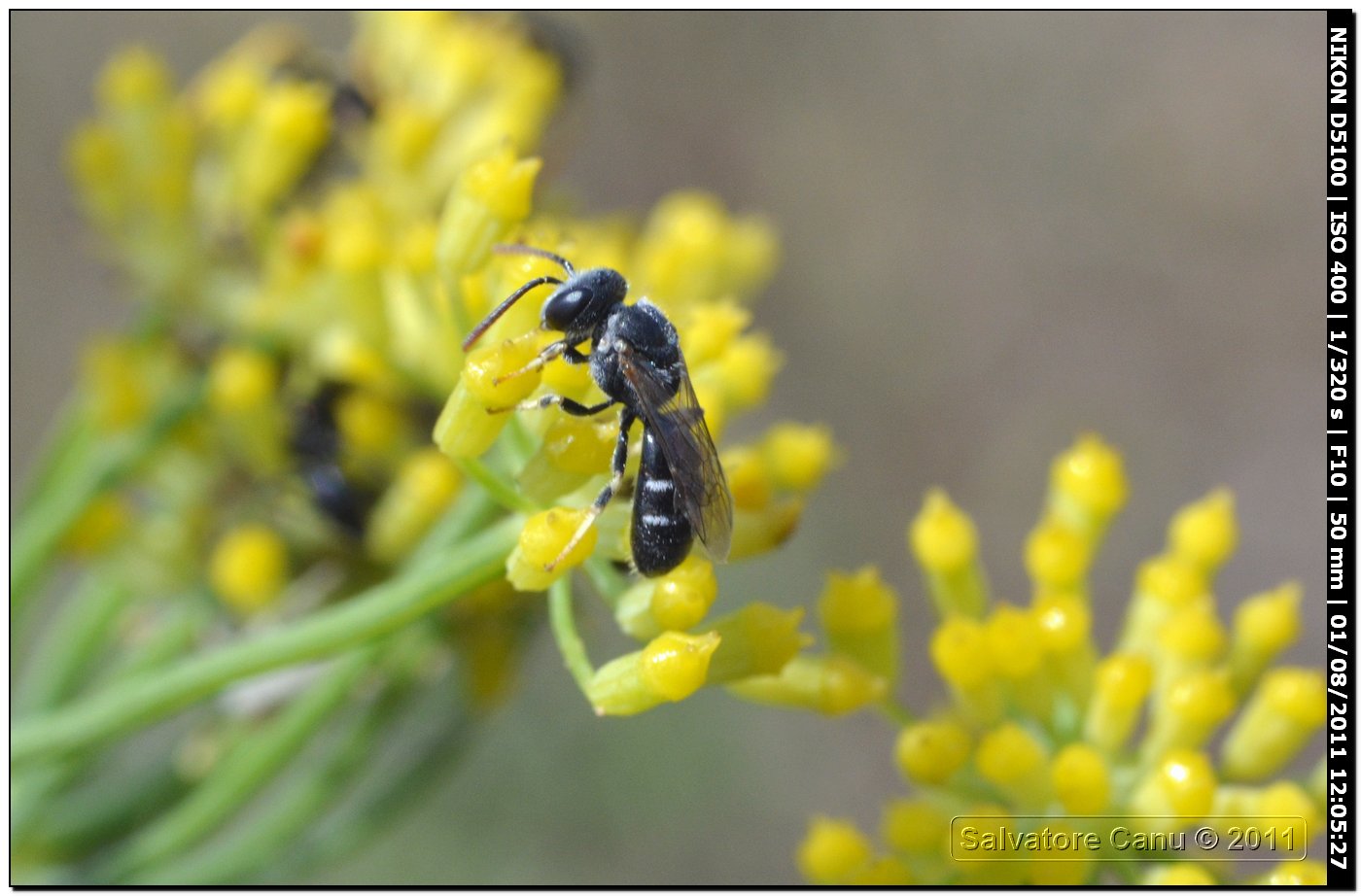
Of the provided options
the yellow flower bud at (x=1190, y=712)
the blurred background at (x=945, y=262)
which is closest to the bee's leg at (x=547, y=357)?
the yellow flower bud at (x=1190, y=712)

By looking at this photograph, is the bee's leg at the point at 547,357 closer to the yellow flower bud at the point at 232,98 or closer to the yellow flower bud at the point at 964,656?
the yellow flower bud at the point at 964,656

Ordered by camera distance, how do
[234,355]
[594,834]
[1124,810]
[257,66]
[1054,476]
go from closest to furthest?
[1124,810] → [1054,476] → [234,355] → [257,66] → [594,834]

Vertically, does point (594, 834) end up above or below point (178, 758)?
above

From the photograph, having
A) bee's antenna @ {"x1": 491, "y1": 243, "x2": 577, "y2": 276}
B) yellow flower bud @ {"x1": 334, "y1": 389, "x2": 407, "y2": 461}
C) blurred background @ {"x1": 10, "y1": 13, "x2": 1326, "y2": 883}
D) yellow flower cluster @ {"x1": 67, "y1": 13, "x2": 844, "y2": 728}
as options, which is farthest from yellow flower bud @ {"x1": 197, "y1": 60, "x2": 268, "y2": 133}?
blurred background @ {"x1": 10, "y1": 13, "x2": 1326, "y2": 883}

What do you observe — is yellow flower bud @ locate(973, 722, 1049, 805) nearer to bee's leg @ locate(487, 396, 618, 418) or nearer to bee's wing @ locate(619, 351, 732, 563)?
bee's wing @ locate(619, 351, 732, 563)

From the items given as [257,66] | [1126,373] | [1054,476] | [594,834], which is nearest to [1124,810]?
[1054,476]

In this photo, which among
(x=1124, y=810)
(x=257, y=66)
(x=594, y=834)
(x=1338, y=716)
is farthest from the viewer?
(x=594, y=834)

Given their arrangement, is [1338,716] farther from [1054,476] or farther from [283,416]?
[283,416]
